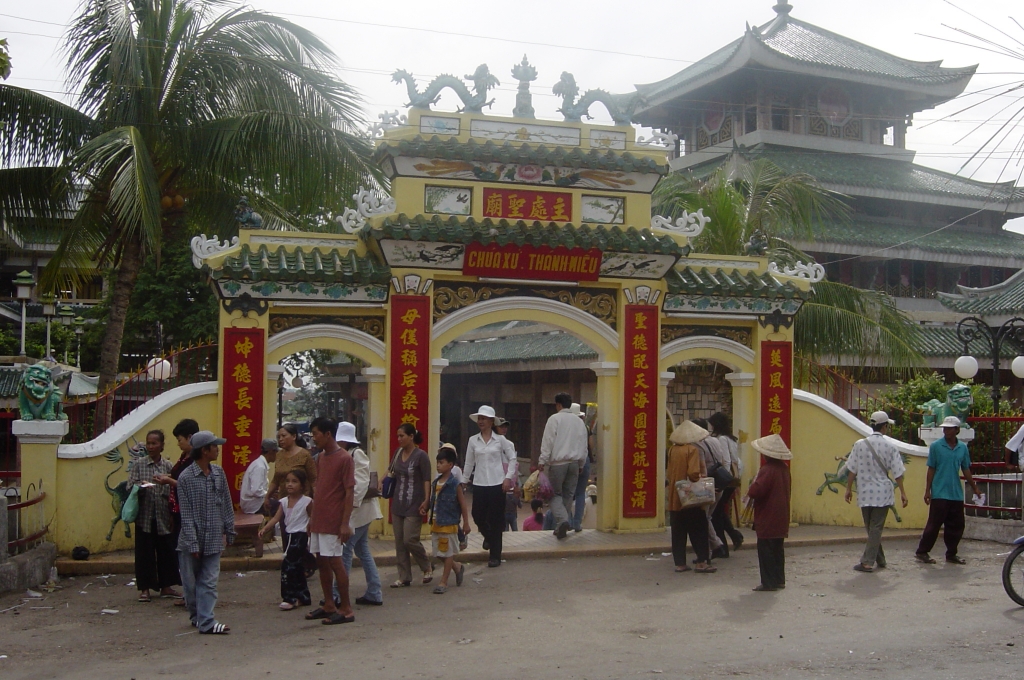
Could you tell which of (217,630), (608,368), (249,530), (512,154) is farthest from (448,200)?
(217,630)

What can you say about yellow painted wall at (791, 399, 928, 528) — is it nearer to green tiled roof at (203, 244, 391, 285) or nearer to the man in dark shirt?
green tiled roof at (203, 244, 391, 285)

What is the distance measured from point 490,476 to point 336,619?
2693mm

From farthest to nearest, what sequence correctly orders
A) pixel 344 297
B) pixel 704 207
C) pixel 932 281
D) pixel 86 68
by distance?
pixel 932 281 < pixel 704 207 < pixel 86 68 < pixel 344 297

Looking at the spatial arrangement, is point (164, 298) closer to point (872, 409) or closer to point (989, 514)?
point (872, 409)

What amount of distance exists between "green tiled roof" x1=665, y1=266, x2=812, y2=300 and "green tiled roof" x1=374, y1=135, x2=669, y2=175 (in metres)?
1.42

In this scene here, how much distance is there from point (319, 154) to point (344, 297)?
288 cm

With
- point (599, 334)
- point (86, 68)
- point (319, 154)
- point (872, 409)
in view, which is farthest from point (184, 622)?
point (872, 409)

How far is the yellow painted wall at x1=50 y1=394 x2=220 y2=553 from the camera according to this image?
9.97 m

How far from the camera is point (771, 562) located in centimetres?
907

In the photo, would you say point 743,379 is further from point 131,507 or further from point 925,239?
point 925,239

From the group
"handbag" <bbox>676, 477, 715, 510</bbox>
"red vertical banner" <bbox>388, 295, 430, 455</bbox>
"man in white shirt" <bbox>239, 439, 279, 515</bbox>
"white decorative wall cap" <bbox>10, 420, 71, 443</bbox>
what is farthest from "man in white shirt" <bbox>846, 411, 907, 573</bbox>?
"white decorative wall cap" <bbox>10, 420, 71, 443</bbox>

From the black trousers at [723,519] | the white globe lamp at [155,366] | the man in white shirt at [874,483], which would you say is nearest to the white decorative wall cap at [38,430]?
the white globe lamp at [155,366]

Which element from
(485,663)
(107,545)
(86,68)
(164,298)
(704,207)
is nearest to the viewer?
(485,663)

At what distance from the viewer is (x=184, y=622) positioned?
7.87 metres
